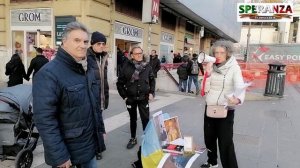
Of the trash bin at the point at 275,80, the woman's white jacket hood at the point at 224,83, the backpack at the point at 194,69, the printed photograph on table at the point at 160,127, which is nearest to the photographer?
the woman's white jacket hood at the point at 224,83

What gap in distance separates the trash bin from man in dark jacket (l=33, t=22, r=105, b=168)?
371 inches

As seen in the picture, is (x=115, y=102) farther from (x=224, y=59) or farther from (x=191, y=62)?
(x=224, y=59)

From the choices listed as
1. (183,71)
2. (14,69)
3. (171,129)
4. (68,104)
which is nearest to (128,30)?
(183,71)

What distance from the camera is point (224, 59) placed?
3.62 metres

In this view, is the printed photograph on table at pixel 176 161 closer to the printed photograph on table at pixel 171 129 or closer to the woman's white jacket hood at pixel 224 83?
the printed photograph on table at pixel 171 129

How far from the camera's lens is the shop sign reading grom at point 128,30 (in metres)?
13.4

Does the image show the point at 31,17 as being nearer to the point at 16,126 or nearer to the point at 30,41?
the point at 30,41

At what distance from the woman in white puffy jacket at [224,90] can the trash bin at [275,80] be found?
771 centimetres

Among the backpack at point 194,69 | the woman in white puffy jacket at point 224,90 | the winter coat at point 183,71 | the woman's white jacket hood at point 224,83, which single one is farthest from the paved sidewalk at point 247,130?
the winter coat at point 183,71

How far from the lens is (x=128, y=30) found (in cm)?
→ 1441

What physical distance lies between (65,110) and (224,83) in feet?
6.51

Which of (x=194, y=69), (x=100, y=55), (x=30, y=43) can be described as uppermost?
(x=30, y=43)

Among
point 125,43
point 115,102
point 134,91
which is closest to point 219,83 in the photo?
point 134,91

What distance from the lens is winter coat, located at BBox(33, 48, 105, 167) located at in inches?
87.1
